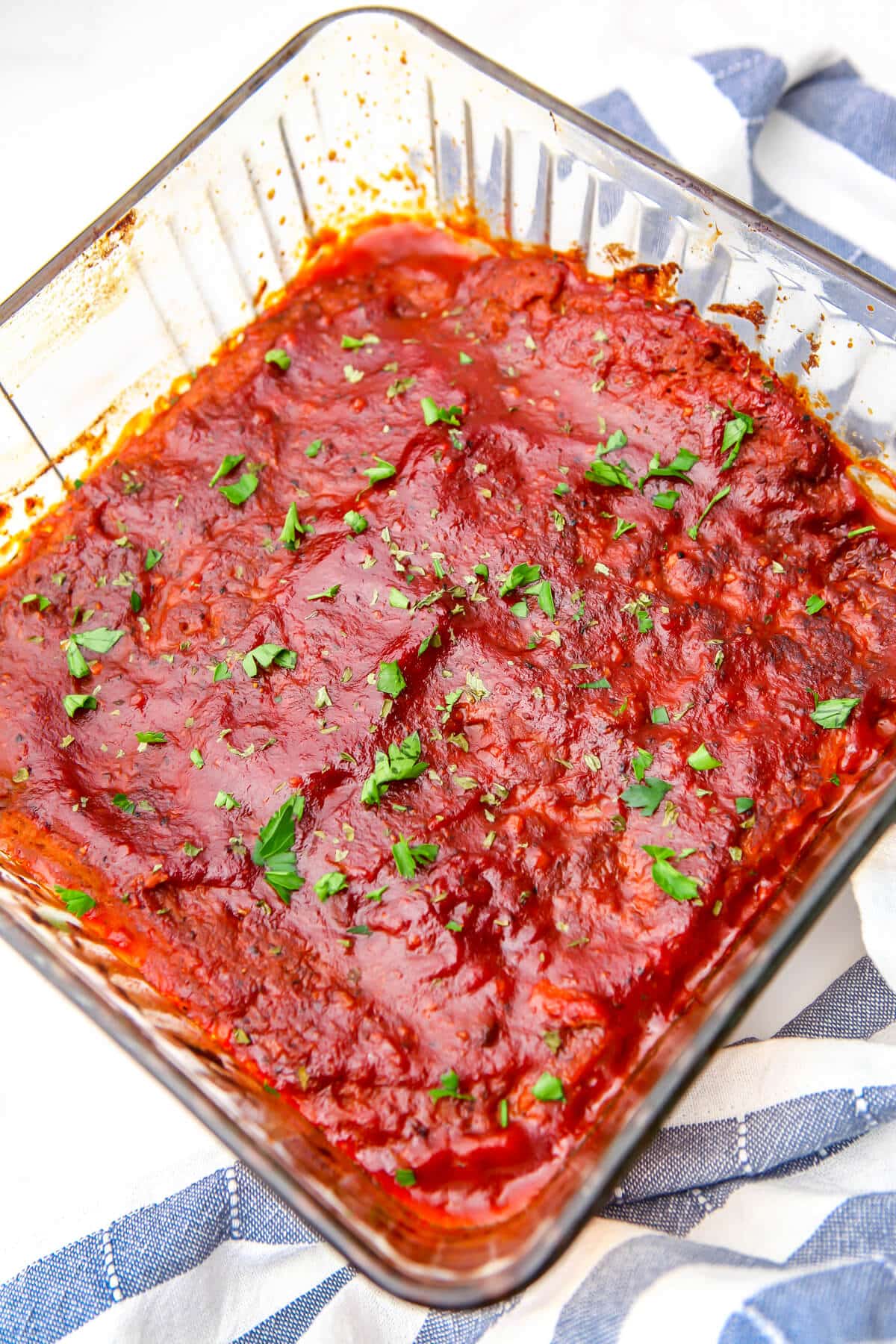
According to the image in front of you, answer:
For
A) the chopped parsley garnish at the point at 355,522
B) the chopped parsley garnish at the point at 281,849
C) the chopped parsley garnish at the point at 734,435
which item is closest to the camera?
the chopped parsley garnish at the point at 281,849

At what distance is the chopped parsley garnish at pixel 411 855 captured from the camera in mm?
2959

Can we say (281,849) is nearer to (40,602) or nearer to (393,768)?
(393,768)

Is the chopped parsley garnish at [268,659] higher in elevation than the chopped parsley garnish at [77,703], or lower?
lower

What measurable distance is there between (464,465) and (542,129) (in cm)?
102

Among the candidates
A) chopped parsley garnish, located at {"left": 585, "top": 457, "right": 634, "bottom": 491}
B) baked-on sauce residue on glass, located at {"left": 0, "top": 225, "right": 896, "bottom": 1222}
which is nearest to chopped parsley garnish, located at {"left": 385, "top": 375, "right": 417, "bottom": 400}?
baked-on sauce residue on glass, located at {"left": 0, "top": 225, "right": 896, "bottom": 1222}

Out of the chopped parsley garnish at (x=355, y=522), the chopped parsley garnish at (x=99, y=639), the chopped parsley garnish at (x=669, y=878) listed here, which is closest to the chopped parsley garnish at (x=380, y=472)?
the chopped parsley garnish at (x=355, y=522)

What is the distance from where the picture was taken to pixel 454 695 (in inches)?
125

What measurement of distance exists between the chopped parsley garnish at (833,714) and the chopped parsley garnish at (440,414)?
1231 mm

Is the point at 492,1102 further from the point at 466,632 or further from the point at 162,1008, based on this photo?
the point at 466,632

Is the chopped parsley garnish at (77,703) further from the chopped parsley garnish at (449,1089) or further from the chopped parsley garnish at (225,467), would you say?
the chopped parsley garnish at (449,1089)

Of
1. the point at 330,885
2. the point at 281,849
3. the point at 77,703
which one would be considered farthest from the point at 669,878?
the point at 77,703

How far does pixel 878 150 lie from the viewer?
4.11m

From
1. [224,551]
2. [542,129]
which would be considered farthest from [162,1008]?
[542,129]

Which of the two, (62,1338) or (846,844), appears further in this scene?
(62,1338)
